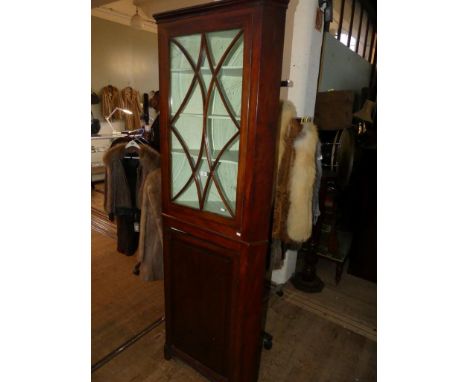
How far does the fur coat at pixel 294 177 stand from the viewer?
1.73 metres

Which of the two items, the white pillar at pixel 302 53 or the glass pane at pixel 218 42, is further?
the white pillar at pixel 302 53

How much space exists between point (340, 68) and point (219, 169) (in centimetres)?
243

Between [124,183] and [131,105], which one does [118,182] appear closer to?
[124,183]

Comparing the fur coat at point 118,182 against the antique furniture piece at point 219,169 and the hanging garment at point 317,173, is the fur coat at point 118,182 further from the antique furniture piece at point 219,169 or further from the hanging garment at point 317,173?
the hanging garment at point 317,173

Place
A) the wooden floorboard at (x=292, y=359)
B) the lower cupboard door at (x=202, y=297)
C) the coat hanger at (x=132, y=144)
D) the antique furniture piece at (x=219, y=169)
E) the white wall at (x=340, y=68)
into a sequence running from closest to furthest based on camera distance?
1. the antique furniture piece at (x=219, y=169)
2. the lower cupboard door at (x=202, y=297)
3. the wooden floorboard at (x=292, y=359)
4. the coat hanger at (x=132, y=144)
5. the white wall at (x=340, y=68)

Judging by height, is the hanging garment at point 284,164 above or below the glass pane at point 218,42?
below

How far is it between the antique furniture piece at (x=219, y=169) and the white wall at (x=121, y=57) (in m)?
4.45

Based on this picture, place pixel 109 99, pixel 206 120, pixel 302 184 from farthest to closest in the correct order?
1. pixel 109 99
2. pixel 302 184
3. pixel 206 120

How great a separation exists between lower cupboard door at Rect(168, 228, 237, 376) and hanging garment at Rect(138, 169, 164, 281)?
65 cm

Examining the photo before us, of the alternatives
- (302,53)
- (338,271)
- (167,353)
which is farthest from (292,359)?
(302,53)

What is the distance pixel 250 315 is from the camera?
4.42 feet

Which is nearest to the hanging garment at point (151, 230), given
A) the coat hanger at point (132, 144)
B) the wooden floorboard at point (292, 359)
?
the coat hanger at point (132, 144)

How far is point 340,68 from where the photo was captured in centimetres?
308

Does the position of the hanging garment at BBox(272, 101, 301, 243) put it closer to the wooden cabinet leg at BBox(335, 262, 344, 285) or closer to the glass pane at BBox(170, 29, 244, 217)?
the glass pane at BBox(170, 29, 244, 217)
